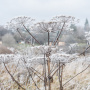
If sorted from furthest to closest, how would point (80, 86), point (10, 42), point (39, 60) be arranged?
1. point (10, 42)
2. point (80, 86)
3. point (39, 60)

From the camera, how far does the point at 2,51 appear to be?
18.7 ft

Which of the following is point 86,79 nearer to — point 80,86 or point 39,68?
point 80,86

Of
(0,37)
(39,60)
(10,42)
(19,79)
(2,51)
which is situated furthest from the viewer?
(0,37)

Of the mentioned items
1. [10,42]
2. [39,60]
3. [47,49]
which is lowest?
[10,42]

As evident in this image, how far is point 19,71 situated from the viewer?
404 centimetres

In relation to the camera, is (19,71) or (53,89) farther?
(19,71)

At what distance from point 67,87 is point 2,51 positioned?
3.67 meters

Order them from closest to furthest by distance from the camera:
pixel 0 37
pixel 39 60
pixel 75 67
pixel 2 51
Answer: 1. pixel 39 60
2. pixel 75 67
3. pixel 2 51
4. pixel 0 37

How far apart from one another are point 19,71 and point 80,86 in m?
1.93

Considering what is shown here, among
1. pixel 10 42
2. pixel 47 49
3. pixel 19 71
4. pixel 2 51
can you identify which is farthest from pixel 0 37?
pixel 47 49

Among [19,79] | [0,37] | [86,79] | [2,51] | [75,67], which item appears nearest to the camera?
[86,79]

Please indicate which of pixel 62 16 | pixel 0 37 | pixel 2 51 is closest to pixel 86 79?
pixel 62 16

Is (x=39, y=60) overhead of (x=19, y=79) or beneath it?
overhead

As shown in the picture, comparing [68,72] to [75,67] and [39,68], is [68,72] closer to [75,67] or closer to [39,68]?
[75,67]
